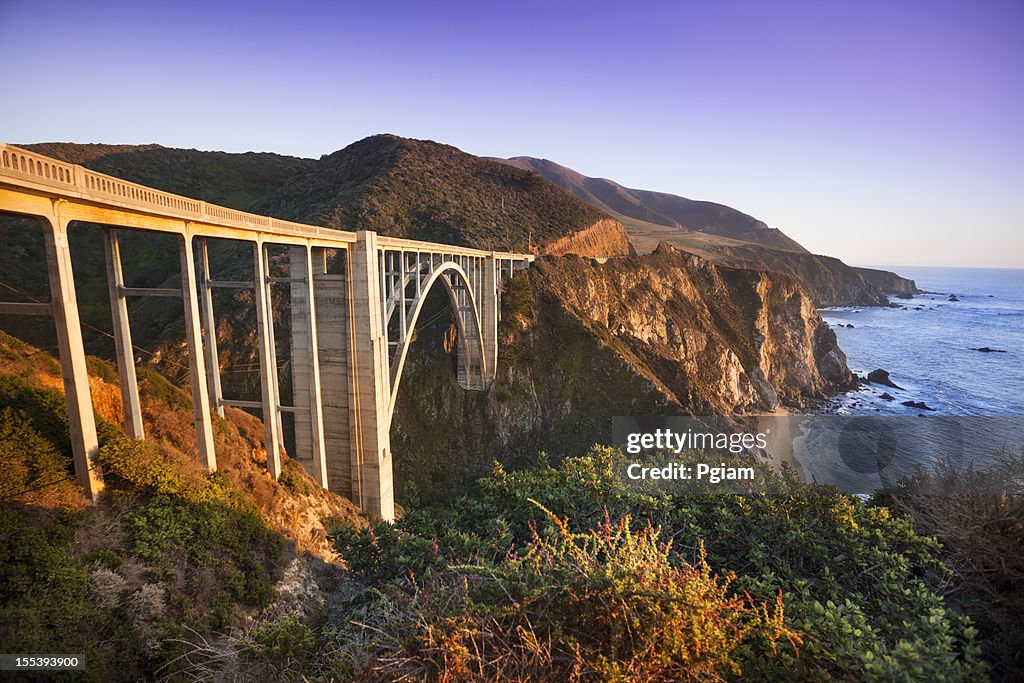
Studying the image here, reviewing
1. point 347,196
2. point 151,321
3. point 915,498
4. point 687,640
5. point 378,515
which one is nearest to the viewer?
point 687,640

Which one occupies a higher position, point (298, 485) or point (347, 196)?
point (347, 196)

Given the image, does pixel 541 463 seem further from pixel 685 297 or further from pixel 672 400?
pixel 685 297

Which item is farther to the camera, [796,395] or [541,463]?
[796,395]

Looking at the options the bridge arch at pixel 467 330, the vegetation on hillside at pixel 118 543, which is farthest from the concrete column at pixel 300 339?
the bridge arch at pixel 467 330

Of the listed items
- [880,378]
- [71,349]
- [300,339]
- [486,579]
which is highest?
[71,349]

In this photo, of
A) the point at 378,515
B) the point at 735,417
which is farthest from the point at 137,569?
the point at 735,417

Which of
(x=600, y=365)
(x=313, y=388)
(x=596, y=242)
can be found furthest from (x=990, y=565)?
(x=596, y=242)

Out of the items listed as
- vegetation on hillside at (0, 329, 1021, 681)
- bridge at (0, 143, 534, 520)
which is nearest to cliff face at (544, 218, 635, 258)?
bridge at (0, 143, 534, 520)

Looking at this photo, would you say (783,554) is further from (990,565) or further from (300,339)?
(300,339)
